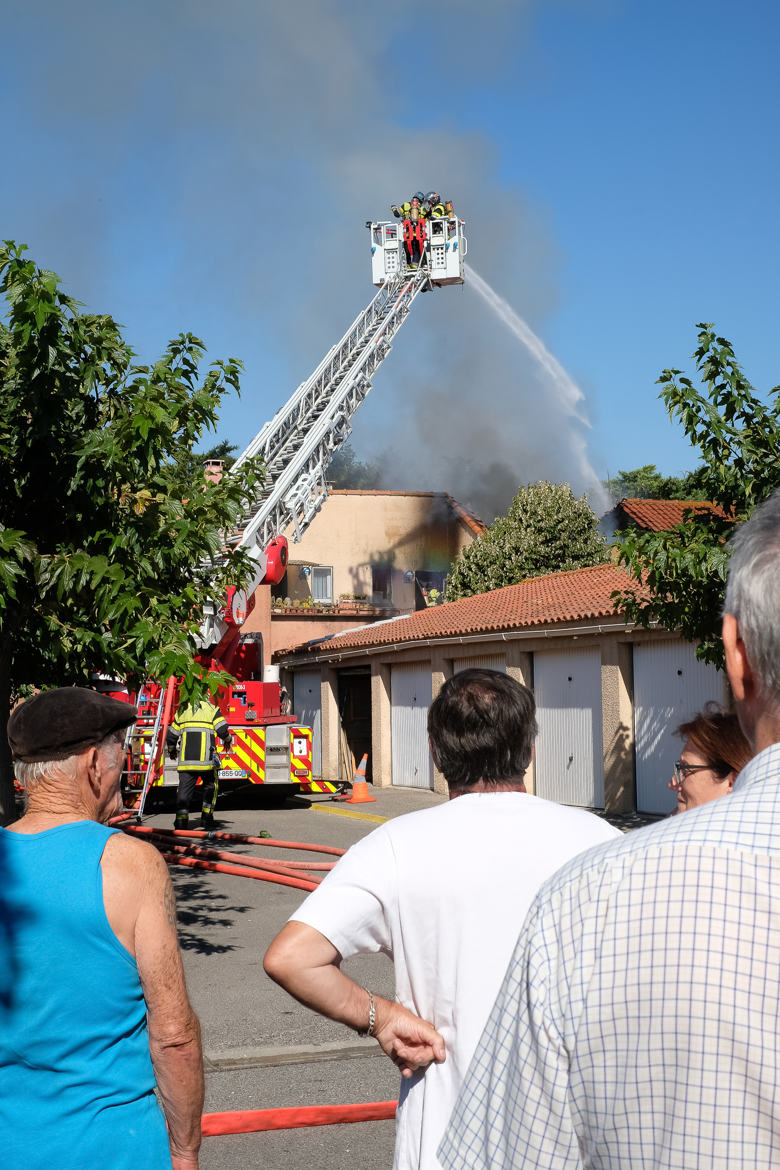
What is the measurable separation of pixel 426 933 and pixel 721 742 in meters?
1.53

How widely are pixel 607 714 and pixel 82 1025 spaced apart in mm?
15453

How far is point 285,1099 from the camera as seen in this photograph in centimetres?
517

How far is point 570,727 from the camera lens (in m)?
18.5

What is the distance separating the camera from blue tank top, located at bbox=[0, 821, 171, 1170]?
2.36 metres

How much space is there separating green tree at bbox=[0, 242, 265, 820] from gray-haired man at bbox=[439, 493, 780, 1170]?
534 centimetres

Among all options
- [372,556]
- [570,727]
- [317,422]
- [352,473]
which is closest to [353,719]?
→ [317,422]

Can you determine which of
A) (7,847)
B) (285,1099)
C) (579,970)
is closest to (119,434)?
(285,1099)

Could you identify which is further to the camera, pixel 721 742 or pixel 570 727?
pixel 570 727

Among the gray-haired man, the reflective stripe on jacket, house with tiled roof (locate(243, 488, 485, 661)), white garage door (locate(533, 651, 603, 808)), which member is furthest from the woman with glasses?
house with tiled roof (locate(243, 488, 485, 661))

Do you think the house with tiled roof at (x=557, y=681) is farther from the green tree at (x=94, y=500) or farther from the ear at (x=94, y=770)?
the ear at (x=94, y=770)

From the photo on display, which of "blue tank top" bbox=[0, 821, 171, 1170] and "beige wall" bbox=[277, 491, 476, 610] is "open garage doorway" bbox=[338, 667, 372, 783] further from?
"blue tank top" bbox=[0, 821, 171, 1170]

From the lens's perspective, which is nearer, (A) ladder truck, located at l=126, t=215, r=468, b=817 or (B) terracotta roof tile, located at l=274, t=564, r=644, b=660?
(A) ladder truck, located at l=126, t=215, r=468, b=817

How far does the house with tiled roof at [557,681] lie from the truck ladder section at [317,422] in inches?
136

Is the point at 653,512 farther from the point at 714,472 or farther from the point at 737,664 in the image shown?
the point at 737,664
